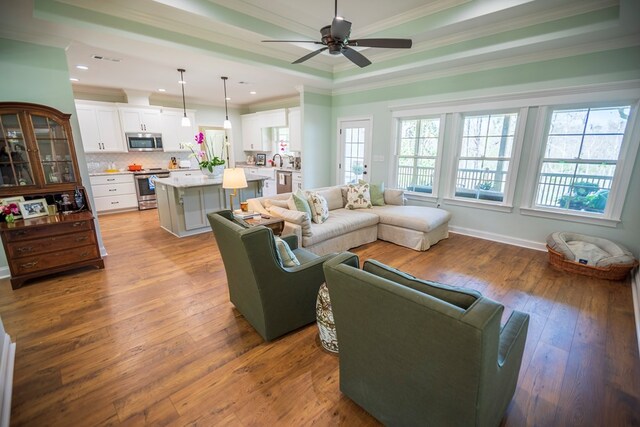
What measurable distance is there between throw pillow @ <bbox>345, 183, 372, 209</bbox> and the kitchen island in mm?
2024

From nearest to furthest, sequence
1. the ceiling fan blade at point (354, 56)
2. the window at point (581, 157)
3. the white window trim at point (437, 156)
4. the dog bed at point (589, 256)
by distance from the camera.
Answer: the ceiling fan blade at point (354, 56), the dog bed at point (589, 256), the window at point (581, 157), the white window trim at point (437, 156)

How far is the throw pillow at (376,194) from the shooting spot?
4762mm

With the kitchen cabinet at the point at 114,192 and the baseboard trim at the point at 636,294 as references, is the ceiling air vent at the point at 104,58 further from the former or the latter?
the baseboard trim at the point at 636,294

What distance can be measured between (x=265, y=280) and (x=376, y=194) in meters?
3.25

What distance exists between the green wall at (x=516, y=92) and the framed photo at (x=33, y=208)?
199 inches

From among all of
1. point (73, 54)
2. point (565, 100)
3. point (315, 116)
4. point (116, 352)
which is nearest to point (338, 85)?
point (315, 116)

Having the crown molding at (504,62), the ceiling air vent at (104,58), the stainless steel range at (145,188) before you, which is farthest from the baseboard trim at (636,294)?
the stainless steel range at (145,188)

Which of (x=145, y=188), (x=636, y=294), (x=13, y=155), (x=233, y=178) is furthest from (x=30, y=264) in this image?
(x=636, y=294)

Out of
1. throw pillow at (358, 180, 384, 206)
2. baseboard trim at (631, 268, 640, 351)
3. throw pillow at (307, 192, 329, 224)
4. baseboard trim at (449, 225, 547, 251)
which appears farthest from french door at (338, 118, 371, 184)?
baseboard trim at (631, 268, 640, 351)

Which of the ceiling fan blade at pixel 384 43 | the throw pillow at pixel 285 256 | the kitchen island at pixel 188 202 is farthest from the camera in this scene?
the kitchen island at pixel 188 202

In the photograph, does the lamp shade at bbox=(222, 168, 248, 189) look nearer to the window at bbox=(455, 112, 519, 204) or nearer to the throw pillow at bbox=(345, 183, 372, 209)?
the throw pillow at bbox=(345, 183, 372, 209)

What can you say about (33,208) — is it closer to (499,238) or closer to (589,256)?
(499,238)

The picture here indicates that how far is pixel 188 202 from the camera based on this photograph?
452 centimetres

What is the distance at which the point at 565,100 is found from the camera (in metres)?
3.52
